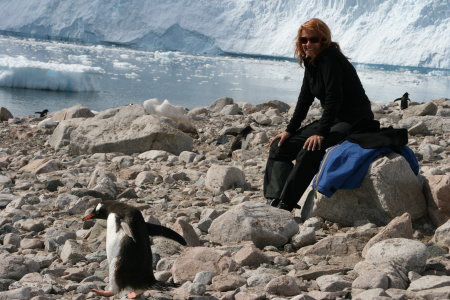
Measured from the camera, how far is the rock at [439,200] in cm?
335

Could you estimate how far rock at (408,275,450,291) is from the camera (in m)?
2.25

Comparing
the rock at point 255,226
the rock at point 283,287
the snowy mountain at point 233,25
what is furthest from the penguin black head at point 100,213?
the snowy mountain at point 233,25

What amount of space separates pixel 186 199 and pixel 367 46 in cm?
5348

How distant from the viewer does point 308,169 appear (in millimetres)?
3566

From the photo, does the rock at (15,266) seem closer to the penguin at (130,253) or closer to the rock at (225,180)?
the penguin at (130,253)

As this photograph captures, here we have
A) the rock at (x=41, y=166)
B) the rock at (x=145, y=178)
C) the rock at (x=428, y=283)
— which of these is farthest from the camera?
the rock at (x=41, y=166)

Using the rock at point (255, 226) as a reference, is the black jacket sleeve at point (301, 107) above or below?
above

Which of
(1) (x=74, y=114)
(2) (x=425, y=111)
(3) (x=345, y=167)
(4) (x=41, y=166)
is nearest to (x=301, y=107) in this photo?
(3) (x=345, y=167)

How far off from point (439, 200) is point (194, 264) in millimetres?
1538

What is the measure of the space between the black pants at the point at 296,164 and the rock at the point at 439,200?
60 cm

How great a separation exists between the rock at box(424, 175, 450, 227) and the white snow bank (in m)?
17.5

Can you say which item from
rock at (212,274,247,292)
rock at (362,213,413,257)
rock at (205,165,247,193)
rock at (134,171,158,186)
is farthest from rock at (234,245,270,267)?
rock at (134,171,158,186)

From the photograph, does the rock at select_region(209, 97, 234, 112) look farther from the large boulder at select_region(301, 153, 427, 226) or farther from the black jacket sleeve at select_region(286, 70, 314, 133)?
the large boulder at select_region(301, 153, 427, 226)

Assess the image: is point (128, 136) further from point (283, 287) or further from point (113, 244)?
point (283, 287)
